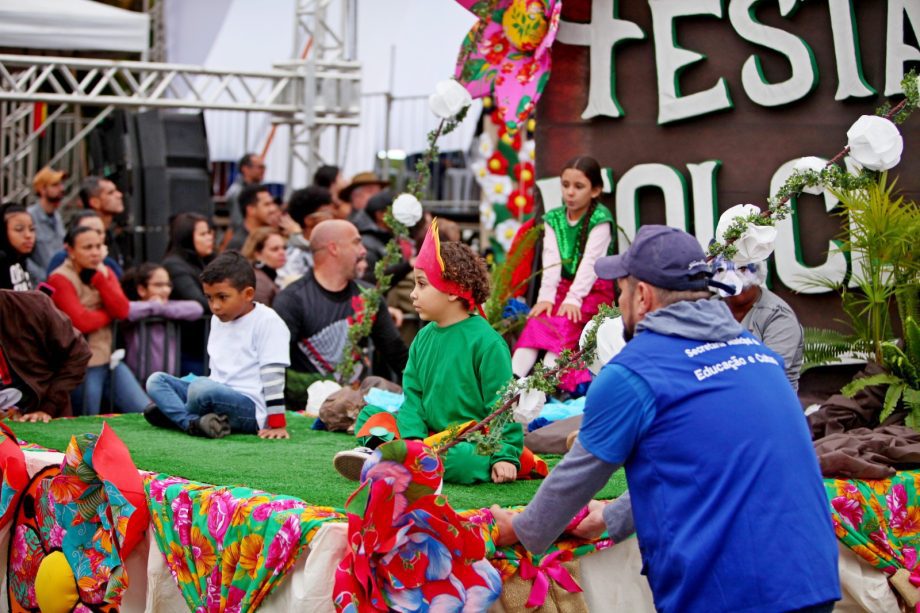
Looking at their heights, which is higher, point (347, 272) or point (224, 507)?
point (347, 272)

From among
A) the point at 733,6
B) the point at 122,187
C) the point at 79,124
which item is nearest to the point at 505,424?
the point at 733,6

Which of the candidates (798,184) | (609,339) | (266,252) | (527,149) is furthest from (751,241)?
(527,149)

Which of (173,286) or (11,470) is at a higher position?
(173,286)

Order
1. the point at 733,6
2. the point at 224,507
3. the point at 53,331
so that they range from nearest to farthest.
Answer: the point at 224,507
the point at 53,331
the point at 733,6

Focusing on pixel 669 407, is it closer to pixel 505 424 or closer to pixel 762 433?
pixel 762 433

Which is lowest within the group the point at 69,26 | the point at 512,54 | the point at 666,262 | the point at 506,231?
the point at 506,231

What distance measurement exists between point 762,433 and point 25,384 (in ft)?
15.9

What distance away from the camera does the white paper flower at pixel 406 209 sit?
775 centimetres

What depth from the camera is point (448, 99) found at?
296 inches

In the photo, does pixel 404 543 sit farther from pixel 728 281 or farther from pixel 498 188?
pixel 498 188

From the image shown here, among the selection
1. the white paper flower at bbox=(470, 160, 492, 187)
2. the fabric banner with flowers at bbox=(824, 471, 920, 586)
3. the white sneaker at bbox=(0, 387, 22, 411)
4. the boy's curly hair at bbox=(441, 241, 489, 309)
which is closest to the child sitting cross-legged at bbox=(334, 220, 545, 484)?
the boy's curly hair at bbox=(441, 241, 489, 309)

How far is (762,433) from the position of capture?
3465mm

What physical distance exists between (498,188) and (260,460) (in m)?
7.63

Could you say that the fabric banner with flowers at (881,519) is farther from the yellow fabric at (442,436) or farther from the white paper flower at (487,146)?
the white paper flower at (487,146)
